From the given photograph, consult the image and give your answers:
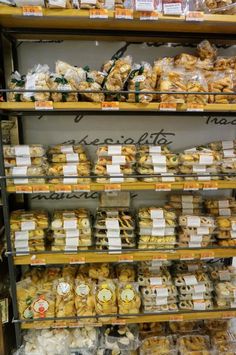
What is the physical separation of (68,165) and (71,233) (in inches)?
14.9

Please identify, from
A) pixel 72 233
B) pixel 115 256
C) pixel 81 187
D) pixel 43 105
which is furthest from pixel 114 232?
pixel 43 105

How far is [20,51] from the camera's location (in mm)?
1578

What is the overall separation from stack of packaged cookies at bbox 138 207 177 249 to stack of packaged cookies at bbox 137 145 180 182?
0.22 metres

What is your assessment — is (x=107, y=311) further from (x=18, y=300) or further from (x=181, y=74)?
(x=181, y=74)

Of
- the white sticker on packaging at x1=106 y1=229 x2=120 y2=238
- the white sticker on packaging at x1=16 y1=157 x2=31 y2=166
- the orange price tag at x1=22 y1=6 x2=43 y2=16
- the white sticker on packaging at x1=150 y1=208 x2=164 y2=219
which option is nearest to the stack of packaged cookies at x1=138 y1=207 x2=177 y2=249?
the white sticker on packaging at x1=150 y1=208 x2=164 y2=219

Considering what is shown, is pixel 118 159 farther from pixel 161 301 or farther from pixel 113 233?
pixel 161 301

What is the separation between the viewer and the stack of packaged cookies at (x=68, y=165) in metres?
1.45

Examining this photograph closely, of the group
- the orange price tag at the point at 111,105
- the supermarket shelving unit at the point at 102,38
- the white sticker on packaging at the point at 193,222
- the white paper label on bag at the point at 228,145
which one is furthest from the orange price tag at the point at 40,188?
the white paper label on bag at the point at 228,145

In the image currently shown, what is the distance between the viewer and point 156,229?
5.12ft

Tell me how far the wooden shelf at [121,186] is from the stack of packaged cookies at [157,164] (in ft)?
0.14

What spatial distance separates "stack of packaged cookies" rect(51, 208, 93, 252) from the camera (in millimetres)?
1531

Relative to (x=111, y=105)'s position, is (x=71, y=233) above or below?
below

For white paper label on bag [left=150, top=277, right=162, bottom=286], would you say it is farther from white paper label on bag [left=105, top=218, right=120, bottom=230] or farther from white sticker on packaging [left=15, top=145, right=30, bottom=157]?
white sticker on packaging [left=15, top=145, right=30, bottom=157]

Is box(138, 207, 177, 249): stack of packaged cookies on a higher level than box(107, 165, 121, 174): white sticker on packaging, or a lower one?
lower
